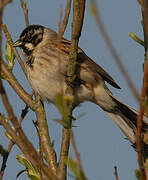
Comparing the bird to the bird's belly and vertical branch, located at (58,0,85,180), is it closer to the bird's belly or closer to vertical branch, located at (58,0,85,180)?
the bird's belly

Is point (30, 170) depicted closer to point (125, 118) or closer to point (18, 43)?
point (125, 118)

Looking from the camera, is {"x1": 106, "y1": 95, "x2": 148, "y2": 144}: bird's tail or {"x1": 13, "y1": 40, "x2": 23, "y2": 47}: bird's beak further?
{"x1": 13, "y1": 40, "x2": 23, "y2": 47}: bird's beak

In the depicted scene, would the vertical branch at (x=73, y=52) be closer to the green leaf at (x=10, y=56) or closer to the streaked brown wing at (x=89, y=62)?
the green leaf at (x=10, y=56)

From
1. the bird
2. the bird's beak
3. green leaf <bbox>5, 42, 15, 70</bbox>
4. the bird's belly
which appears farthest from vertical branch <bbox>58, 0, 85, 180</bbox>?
the bird's beak

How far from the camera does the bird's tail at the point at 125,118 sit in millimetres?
3851

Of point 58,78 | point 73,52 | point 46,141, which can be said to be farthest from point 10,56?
point 73,52

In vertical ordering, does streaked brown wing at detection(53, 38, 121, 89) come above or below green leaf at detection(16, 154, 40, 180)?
above

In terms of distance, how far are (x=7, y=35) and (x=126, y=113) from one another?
1.58 meters

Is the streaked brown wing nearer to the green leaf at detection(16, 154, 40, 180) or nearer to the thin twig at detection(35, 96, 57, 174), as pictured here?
the thin twig at detection(35, 96, 57, 174)

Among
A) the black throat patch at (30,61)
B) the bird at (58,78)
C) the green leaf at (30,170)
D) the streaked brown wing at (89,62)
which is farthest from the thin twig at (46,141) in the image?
the streaked brown wing at (89,62)

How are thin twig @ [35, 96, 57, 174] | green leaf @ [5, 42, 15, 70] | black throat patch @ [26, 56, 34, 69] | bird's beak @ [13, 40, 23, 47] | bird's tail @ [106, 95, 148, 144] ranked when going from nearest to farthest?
thin twig @ [35, 96, 57, 174], green leaf @ [5, 42, 15, 70], bird's tail @ [106, 95, 148, 144], black throat patch @ [26, 56, 34, 69], bird's beak @ [13, 40, 23, 47]

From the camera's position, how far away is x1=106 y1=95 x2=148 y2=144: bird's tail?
3851 millimetres

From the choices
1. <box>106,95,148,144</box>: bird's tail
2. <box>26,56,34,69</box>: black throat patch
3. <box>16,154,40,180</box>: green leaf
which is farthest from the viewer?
<box>26,56,34,69</box>: black throat patch

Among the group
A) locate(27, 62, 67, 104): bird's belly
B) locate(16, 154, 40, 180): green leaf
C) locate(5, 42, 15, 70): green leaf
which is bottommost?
locate(16, 154, 40, 180): green leaf
